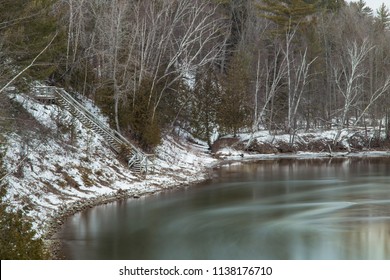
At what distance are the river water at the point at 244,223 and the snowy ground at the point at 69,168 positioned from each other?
1422 mm

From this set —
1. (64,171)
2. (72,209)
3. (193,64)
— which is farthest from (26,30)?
(193,64)

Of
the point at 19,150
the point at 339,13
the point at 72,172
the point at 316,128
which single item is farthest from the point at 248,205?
the point at 339,13

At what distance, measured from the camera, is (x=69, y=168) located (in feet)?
79.9

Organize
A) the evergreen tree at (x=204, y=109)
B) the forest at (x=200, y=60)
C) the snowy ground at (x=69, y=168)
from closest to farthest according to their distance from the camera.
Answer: the snowy ground at (x=69, y=168) < the forest at (x=200, y=60) < the evergreen tree at (x=204, y=109)

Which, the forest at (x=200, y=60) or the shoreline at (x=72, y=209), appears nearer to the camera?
the shoreline at (x=72, y=209)

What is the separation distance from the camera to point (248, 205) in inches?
920

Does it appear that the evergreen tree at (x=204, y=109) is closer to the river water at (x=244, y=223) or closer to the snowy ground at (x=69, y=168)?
the snowy ground at (x=69, y=168)

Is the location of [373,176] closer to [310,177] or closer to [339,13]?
[310,177]

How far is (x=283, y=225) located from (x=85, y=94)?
67.8 feet

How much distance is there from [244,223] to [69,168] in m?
9.49

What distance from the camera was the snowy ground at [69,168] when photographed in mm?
19766

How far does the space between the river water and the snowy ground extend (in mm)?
1422

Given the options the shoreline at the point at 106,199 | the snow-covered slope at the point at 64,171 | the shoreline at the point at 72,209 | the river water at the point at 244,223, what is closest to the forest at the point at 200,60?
the snow-covered slope at the point at 64,171

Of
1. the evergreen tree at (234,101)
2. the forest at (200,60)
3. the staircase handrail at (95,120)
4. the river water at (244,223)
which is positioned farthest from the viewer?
the evergreen tree at (234,101)
